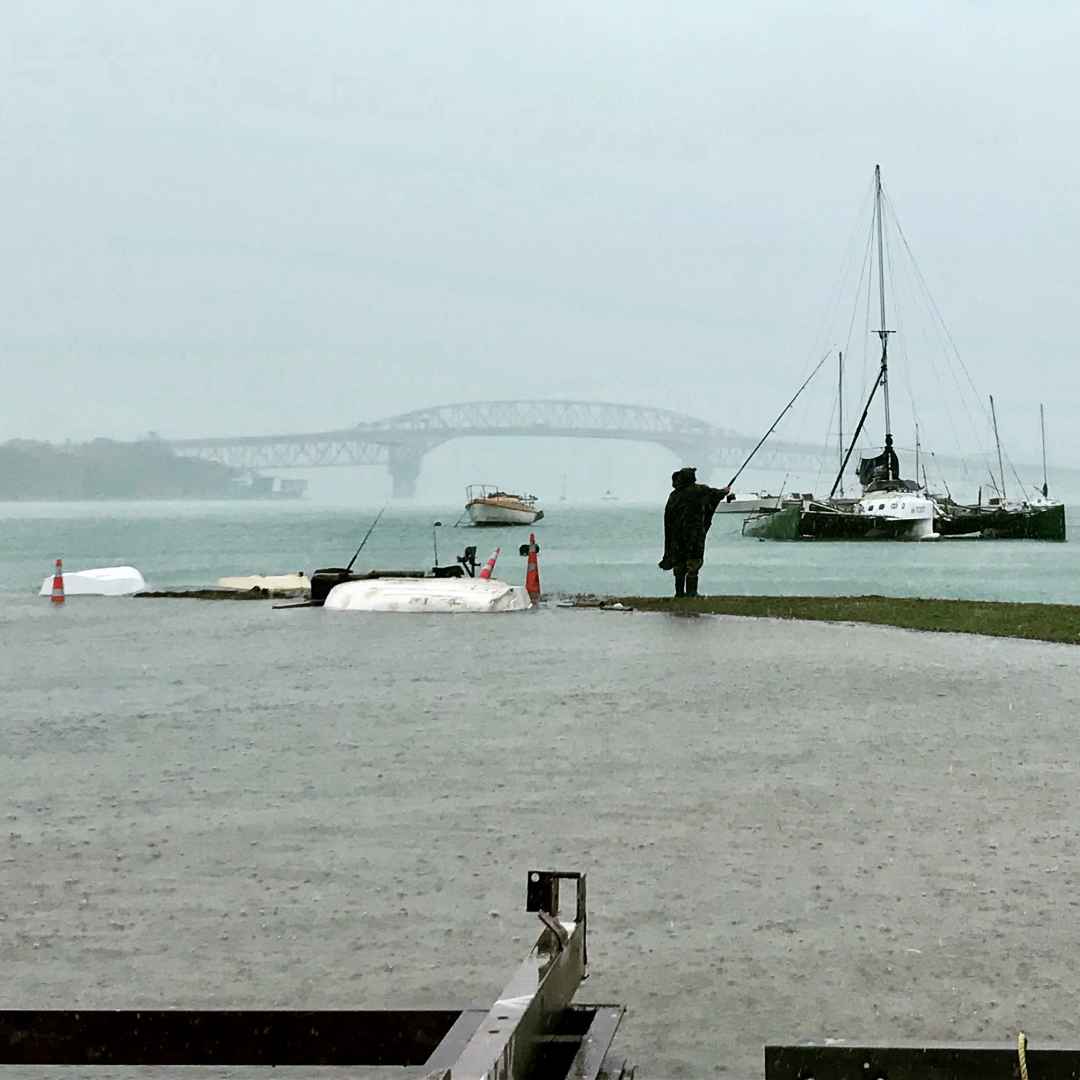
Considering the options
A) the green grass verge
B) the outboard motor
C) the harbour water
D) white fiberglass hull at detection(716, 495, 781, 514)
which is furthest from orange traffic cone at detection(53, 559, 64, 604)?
white fiberglass hull at detection(716, 495, 781, 514)

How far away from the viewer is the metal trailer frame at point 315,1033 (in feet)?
12.0

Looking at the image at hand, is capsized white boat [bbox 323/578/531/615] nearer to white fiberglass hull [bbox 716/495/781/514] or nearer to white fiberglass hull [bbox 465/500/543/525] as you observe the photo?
white fiberglass hull [bbox 716/495/781/514]

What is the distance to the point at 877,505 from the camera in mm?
99438

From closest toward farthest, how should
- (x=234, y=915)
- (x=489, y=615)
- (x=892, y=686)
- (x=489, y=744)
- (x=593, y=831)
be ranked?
(x=234, y=915), (x=593, y=831), (x=489, y=744), (x=892, y=686), (x=489, y=615)

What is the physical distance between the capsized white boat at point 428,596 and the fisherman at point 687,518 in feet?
7.14

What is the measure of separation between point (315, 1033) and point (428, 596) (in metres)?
18.9

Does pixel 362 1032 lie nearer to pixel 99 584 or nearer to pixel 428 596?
pixel 428 596

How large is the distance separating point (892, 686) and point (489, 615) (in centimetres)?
920

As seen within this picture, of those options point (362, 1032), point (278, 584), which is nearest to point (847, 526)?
point (278, 584)

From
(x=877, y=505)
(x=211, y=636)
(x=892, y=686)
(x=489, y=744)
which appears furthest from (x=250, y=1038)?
(x=877, y=505)

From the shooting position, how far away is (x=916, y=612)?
21.0m

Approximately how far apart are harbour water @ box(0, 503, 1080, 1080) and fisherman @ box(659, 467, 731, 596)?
616cm

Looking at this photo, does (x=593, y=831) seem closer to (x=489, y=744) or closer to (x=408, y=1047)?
(x=489, y=744)

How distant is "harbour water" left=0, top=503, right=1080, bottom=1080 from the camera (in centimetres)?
485
